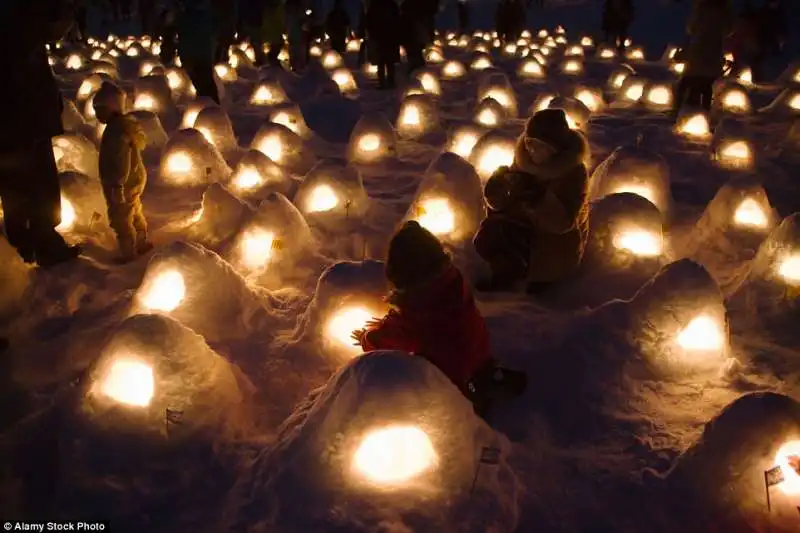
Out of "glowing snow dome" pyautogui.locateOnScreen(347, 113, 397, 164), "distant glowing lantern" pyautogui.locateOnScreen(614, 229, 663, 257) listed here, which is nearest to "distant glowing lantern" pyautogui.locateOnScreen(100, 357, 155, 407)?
"distant glowing lantern" pyautogui.locateOnScreen(614, 229, 663, 257)

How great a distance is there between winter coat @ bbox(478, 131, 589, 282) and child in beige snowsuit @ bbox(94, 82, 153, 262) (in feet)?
9.31

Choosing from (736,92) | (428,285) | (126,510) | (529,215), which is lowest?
(126,510)

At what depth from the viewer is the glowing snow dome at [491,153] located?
7.05 meters

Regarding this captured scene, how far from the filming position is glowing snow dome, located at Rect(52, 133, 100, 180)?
705 cm

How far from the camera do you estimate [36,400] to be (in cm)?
377

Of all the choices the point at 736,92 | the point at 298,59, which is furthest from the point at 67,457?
the point at 298,59

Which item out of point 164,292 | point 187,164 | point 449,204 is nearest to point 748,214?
point 449,204

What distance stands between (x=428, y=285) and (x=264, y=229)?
8.04 feet

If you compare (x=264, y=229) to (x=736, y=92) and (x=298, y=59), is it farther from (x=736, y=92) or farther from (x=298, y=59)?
(x=298, y=59)

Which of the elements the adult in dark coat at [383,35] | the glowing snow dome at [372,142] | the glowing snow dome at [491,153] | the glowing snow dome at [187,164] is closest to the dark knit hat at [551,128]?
the glowing snow dome at [491,153]

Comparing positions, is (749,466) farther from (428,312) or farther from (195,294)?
(195,294)

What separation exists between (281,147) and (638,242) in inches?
180

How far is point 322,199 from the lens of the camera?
20.4 ft

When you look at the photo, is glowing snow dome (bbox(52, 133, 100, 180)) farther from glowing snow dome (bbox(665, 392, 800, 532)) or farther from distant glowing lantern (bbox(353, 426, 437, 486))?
glowing snow dome (bbox(665, 392, 800, 532))
